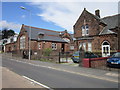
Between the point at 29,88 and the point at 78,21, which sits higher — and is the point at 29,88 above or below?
below

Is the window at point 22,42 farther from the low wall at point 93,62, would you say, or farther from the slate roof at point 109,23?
the low wall at point 93,62

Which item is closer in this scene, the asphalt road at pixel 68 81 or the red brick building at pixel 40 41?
the asphalt road at pixel 68 81

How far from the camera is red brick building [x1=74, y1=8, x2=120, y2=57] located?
778 inches

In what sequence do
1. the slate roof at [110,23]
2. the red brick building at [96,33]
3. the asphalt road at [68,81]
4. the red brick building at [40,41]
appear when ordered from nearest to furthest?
the asphalt road at [68,81] < the red brick building at [96,33] < the slate roof at [110,23] < the red brick building at [40,41]

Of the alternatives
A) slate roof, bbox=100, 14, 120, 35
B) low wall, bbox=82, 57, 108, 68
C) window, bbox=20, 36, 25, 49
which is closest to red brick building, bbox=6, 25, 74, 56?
window, bbox=20, 36, 25, 49

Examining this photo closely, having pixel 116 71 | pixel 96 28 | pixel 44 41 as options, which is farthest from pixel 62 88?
pixel 44 41

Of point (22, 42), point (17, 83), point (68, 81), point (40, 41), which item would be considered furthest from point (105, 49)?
point (22, 42)

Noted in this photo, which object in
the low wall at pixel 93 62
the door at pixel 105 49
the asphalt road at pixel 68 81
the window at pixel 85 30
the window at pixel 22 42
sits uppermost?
the window at pixel 85 30

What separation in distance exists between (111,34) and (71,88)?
16543 millimetres

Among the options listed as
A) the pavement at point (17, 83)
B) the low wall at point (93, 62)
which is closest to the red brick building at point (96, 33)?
the low wall at point (93, 62)

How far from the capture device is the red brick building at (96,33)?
1977 centimetres

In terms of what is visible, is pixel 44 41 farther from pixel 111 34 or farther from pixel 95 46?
pixel 111 34

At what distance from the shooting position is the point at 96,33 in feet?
72.7

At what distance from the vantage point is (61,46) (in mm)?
35875
